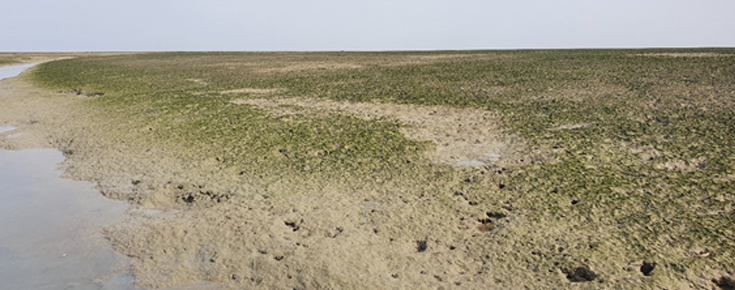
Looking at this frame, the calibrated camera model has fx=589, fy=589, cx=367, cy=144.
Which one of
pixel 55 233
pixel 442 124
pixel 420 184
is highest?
pixel 442 124

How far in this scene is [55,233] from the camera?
5.05m

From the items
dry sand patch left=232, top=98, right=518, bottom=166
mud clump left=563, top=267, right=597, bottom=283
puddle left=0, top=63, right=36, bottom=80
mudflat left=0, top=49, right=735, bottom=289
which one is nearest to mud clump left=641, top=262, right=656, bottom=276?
mudflat left=0, top=49, right=735, bottom=289

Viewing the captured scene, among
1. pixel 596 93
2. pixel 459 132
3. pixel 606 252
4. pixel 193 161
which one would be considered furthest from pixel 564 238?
pixel 596 93

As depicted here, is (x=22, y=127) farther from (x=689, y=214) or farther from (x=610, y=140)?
(x=689, y=214)

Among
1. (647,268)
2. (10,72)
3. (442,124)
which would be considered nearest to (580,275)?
(647,268)

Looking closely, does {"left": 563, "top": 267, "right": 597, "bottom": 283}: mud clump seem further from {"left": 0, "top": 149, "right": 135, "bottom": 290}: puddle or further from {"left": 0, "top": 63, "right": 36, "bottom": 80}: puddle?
{"left": 0, "top": 63, "right": 36, "bottom": 80}: puddle

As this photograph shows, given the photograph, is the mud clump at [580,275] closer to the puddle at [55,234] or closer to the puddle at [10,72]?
the puddle at [55,234]

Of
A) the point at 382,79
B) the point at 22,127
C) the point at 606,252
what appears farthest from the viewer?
the point at 382,79

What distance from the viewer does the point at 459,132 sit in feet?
26.6

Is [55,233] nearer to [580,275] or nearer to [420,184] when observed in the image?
[420,184]

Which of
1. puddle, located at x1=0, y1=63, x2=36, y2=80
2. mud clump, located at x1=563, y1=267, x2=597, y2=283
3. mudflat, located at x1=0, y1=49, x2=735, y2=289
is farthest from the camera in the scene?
puddle, located at x1=0, y1=63, x2=36, y2=80

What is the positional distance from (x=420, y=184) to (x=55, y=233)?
3.31m

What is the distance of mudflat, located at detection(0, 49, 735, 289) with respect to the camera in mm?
4105

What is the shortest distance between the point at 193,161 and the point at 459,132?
353cm
